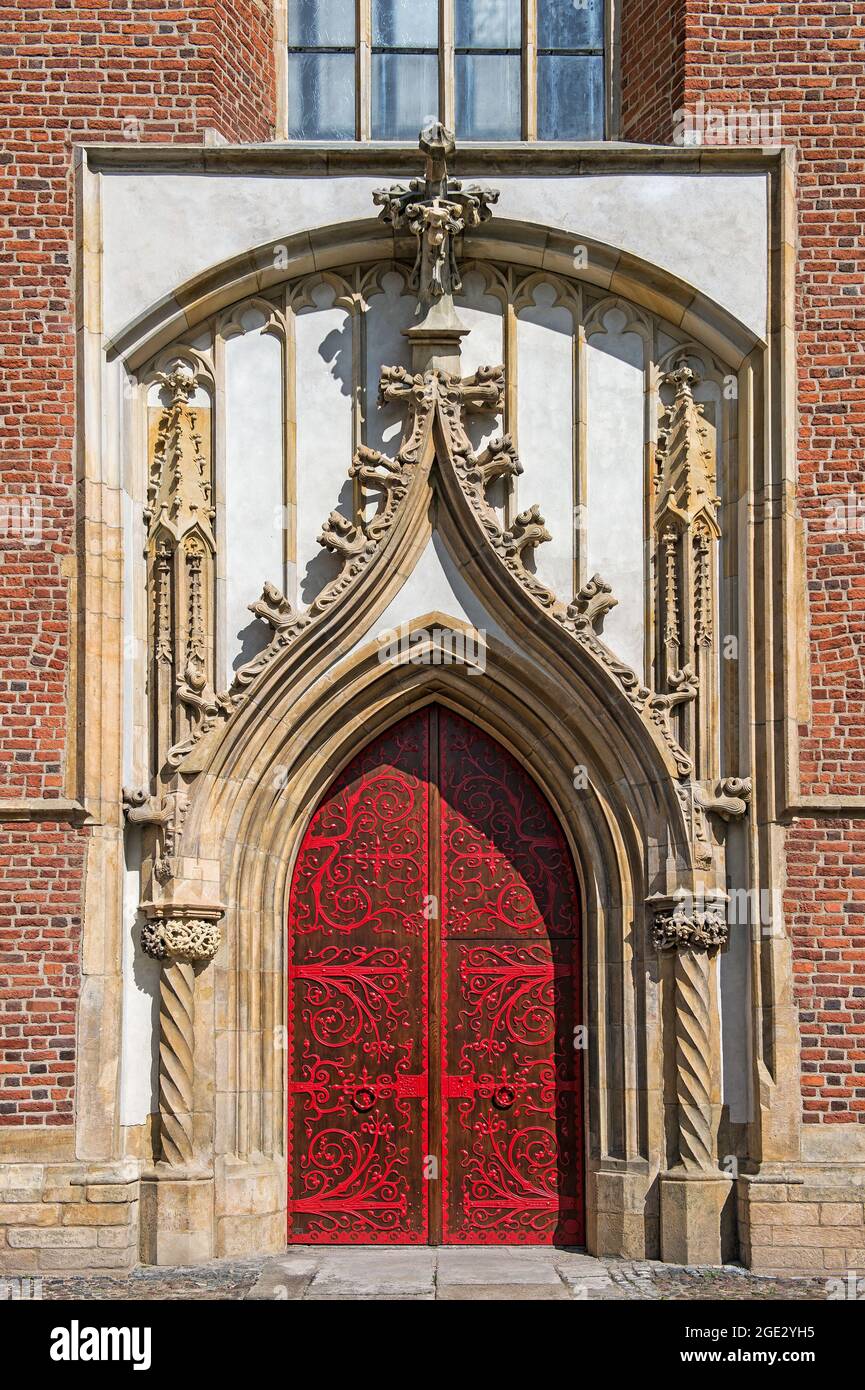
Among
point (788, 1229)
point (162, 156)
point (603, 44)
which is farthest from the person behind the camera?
point (603, 44)

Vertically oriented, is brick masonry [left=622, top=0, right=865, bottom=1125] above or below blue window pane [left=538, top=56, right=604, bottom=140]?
below

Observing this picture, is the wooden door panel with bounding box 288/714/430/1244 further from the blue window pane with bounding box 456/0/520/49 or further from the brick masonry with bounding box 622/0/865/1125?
the blue window pane with bounding box 456/0/520/49

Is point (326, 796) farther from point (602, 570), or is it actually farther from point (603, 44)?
point (603, 44)

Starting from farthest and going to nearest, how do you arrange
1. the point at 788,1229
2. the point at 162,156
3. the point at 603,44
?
the point at 603,44, the point at 162,156, the point at 788,1229

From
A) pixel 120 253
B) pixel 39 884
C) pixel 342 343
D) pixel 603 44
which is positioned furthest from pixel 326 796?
pixel 603 44

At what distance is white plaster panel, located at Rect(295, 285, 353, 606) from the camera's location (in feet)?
37.3

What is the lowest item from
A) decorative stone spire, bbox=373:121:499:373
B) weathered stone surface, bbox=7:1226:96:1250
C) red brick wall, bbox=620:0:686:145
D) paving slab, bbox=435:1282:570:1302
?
paving slab, bbox=435:1282:570:1302

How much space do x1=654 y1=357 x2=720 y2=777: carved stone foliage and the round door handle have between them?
2.70 m

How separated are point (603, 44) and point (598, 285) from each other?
1870 mm

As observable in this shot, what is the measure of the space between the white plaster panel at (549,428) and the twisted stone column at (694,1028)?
2.08 metres

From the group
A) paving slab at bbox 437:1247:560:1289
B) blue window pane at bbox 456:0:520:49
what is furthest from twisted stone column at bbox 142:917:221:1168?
blue window pane at bbox 456:0:520:49

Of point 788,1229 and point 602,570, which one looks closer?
point 788,1229

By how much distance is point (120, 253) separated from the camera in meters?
11.3

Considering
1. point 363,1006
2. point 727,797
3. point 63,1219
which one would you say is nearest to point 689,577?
point 727,797
